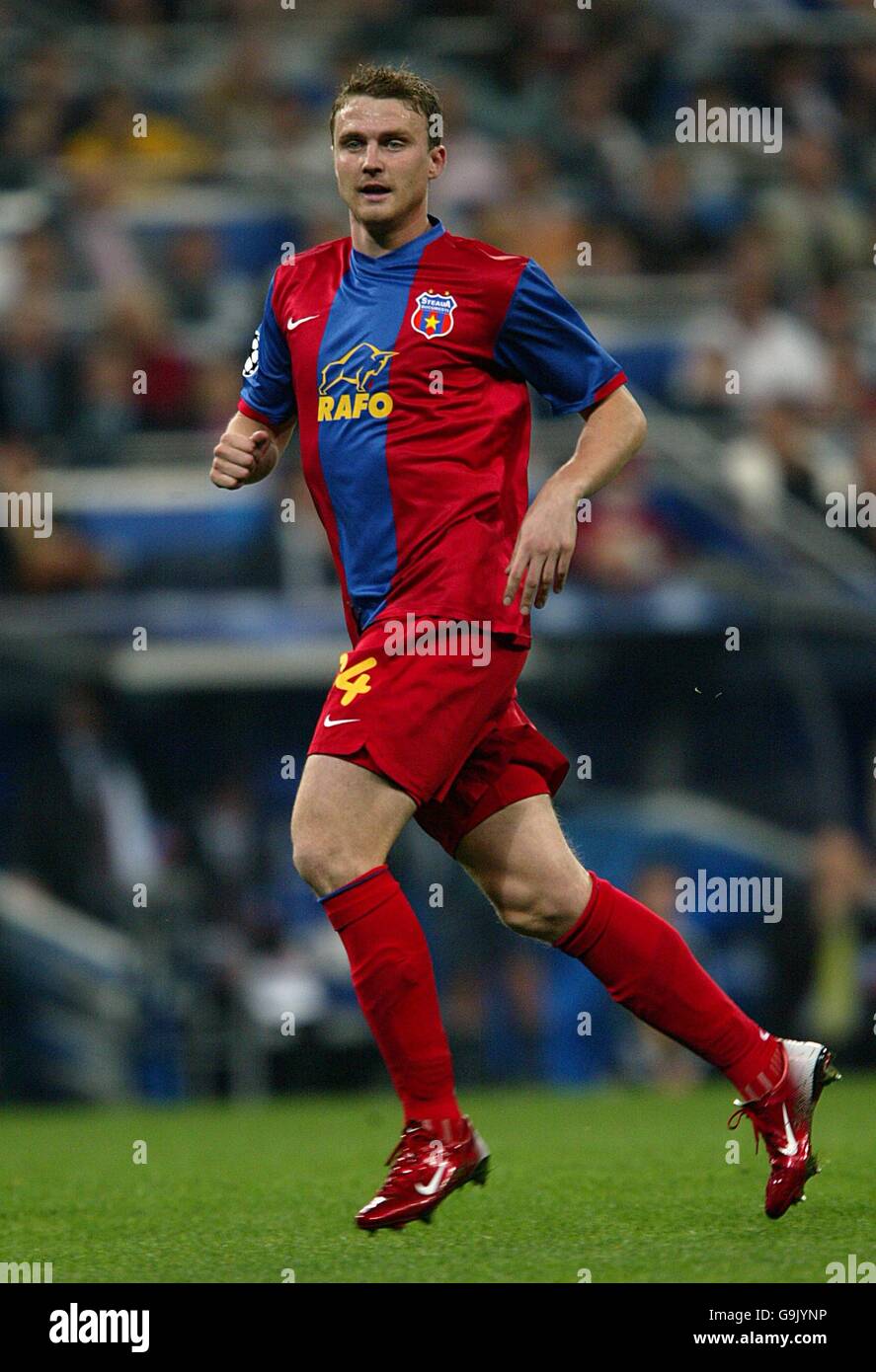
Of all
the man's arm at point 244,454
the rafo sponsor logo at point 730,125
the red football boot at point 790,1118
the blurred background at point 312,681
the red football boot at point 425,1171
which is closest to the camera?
the red football boot at point 425,1171

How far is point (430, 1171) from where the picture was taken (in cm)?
382

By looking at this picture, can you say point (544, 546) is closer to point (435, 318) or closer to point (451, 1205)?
point (435, 318)

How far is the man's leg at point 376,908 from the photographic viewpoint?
3865mm

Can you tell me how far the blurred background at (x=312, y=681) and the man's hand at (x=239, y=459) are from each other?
4863mm

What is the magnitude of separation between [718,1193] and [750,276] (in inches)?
274

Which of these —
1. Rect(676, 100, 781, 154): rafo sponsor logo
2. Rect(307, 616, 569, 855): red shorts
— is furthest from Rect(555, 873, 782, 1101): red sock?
Rect(676, 100, 781, 154): rafo sponsor logo

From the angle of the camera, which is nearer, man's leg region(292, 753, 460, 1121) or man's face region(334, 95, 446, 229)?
man's leg region(292, 753, 460, 1121)

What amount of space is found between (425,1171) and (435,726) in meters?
0.80

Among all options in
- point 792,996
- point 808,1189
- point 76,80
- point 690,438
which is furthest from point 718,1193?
point 76,80

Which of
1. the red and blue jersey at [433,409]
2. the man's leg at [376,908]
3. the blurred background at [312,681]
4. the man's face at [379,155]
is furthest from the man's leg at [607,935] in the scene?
the blurred background at [312,681]

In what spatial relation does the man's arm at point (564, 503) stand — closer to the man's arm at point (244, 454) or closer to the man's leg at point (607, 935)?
the man's leg at point (607, 935)

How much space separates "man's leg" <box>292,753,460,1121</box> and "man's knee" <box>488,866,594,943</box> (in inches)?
10.0

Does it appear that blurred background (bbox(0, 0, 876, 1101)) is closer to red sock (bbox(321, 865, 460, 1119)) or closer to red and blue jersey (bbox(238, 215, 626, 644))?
red and blue jersey (bbox(238, 215, 626, 644))

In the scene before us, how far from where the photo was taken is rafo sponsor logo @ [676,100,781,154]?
1161 centimetres
